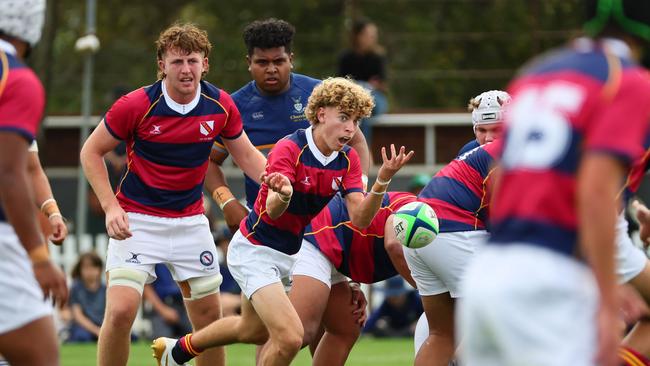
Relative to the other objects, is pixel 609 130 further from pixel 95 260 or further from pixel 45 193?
pixel 95 260

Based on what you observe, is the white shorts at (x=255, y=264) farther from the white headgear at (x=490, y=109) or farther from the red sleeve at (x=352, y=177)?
the white headgear at (x=490, y=109)

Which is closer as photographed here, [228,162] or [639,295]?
[639,295]

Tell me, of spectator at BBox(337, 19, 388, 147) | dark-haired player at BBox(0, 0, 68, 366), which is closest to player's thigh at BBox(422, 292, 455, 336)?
dark-haired player at BBox(0, 0, 68, 366)

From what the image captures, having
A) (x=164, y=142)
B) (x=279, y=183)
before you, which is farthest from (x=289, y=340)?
(x=164, y=142)

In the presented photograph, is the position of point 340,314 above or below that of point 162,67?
below

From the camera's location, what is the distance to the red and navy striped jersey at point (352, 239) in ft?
26.6

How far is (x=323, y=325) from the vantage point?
333 inches

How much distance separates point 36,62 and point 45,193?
10525 mm

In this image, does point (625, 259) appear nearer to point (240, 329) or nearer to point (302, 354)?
point (240, 329)

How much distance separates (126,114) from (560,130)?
4092mm

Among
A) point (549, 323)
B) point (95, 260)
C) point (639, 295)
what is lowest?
point (95, 260)

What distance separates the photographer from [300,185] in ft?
24.1

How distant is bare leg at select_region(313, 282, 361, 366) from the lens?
320 inches

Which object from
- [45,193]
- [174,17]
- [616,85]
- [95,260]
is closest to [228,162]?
[95,260]
